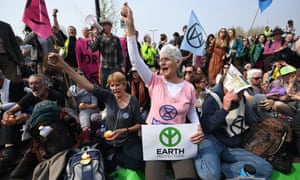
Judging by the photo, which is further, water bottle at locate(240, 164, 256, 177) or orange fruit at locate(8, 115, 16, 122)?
orange fruit at locate(8, 115, 16, 122)

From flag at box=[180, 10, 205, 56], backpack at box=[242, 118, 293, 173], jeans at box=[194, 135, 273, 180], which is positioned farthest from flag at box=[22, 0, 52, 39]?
backpack at box=[242, 118, 293, 173]

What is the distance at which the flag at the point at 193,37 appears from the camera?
4742 mm

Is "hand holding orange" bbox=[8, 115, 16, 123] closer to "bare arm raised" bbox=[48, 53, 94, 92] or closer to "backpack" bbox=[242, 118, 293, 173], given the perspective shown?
"bare arm raised" bbox=[48, 53, 94, 92]

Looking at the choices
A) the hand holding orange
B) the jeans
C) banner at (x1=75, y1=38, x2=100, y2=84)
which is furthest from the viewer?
banner at (x1=75, y1=38, x2=100, y2=84)

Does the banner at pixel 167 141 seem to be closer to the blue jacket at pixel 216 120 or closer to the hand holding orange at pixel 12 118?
the blue jacket at pixel 216 120

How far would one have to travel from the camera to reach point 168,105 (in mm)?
2418

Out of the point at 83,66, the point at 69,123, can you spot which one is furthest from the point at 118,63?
the point at 69,123

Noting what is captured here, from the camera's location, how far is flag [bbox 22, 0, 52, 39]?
3.57 m

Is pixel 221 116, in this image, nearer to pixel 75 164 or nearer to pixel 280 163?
pixel 280 163

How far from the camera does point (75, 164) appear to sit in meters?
2.32

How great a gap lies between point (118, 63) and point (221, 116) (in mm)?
2835

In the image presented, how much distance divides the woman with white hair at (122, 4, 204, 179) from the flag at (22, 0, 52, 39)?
2014 millimetres

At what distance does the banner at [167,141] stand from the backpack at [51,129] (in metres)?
0.95

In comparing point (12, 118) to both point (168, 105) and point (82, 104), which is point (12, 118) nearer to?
point (82, 104)
